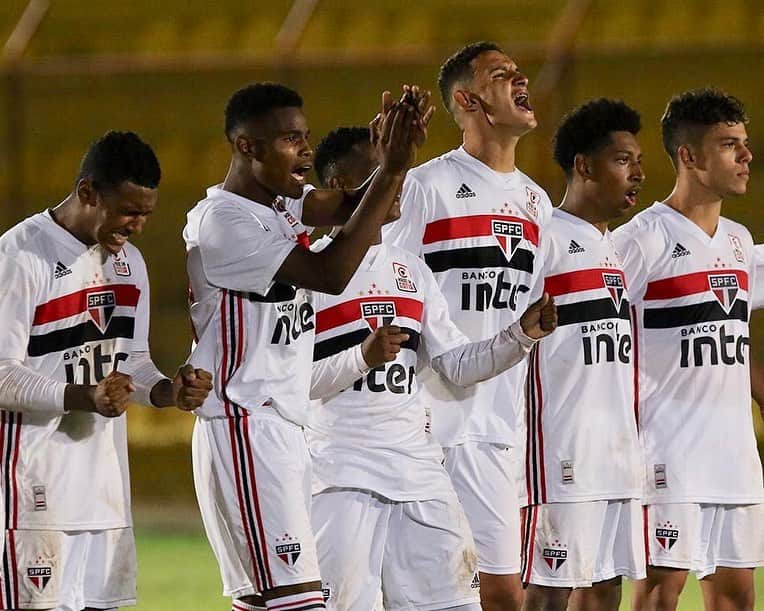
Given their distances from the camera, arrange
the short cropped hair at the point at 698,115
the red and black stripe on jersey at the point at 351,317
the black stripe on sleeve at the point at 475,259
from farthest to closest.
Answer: the short cropped hair at the point at 698,115 → the black stripe on sleeve at the point at 475,259 → the red and black stripe on jersey at the point at 351,317

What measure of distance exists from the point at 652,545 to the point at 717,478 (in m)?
0.36

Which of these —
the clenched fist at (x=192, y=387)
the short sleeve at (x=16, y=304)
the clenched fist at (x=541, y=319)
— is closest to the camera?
the clenched fist at (x=192, y=387)

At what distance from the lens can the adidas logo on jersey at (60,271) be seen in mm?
4934

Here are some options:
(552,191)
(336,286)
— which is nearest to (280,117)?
(336,286)

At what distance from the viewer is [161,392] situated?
16.3ft

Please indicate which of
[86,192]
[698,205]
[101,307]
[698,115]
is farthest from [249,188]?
[698,115]

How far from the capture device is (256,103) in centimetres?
507

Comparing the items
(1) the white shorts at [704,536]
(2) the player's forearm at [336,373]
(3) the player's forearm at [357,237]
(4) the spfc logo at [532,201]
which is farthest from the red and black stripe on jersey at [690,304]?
(3) the player's forearm at [357,237]

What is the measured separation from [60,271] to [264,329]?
692mm

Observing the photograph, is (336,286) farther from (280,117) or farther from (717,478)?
(717,478)

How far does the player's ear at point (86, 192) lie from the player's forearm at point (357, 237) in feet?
2.73

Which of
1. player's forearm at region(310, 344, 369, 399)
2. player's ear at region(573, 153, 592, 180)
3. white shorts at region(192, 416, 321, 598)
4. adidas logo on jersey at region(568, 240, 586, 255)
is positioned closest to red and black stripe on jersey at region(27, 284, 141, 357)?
white shorts at region(192, 416, 321, 598)

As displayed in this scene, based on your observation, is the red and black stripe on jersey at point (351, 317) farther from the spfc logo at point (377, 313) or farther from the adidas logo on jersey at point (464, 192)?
the adidas logo on jersey at point (464, 192)

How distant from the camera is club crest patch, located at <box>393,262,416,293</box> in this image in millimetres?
5477
